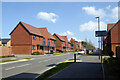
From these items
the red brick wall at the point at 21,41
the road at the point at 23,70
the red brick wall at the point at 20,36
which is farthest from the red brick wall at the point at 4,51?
the road at the point at 23,70

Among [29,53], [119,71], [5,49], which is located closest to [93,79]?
[119,71]

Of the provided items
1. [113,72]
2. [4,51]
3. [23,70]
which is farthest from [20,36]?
[113,72]

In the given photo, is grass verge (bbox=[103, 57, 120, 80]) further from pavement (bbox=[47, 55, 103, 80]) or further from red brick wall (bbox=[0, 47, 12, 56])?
red brick wall (bbox=[0, 47, 12, 56])

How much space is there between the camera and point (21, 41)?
1695 inches

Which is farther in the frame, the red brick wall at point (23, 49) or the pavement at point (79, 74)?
the red brick wall at point (23, 49)

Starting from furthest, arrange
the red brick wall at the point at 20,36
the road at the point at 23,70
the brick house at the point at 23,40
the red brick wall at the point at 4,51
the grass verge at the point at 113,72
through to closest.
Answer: the red brick wall at the point at 20,36, the brick house at the point at 23,40, the red brick wall at the point at 4,51, the road at the point at 23,70, the grass verge at the point at 113,72

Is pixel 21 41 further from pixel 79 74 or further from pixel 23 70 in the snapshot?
pixel 79 74

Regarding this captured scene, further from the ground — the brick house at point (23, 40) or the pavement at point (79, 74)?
the brick house at point (23, 40)

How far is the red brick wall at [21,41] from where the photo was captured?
41.9 m

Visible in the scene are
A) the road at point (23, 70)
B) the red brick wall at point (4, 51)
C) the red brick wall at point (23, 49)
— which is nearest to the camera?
the road at point (23, 70)

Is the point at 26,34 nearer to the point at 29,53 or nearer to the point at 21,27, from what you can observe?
the point at 21,27

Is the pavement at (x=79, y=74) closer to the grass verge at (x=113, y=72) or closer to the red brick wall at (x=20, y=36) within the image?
the grass verge at (x=113, y=72)

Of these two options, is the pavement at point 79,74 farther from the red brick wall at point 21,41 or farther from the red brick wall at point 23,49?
the red brick wall at point 21,41

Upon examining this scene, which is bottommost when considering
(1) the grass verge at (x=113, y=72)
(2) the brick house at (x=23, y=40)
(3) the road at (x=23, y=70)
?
(3) the road at (x=23, y=70)
